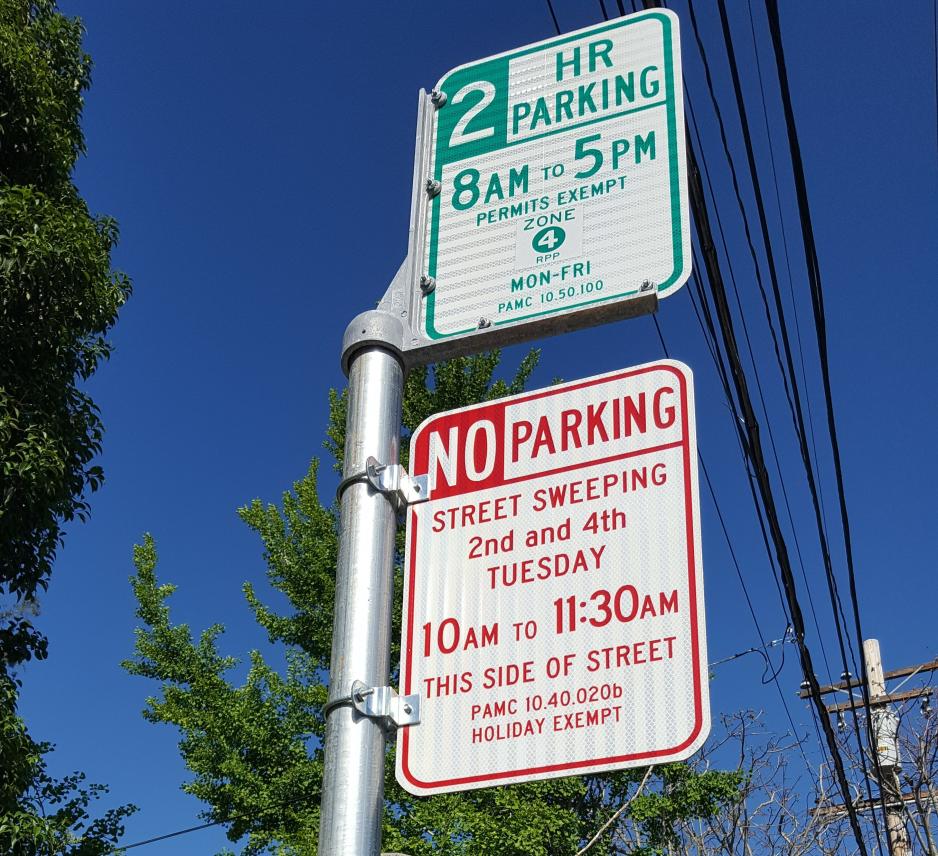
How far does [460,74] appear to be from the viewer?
3.34 metres

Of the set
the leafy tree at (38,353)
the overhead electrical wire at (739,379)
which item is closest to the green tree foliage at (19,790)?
the leafy tree at (38,353)

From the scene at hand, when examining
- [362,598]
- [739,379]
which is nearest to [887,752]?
[739,379]

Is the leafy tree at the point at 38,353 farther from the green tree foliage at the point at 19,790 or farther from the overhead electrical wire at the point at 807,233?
the overhead electrical wire at the point at 807,233

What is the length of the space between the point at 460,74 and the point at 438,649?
1.79 m

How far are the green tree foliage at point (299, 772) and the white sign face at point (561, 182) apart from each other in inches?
402

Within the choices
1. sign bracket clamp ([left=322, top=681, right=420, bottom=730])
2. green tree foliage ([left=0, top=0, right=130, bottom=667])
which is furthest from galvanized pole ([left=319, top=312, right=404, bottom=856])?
green tree foliage ([left=0, top=0, right=130, bottom=667])

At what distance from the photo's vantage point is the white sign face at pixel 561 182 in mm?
2740

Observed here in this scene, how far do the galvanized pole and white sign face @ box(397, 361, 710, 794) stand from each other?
0.14 meters

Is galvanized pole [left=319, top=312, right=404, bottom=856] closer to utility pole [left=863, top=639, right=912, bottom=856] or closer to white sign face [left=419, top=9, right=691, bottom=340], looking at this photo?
white sign face [left=419, top=9, right=691, bottom=340]

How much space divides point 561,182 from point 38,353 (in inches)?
299

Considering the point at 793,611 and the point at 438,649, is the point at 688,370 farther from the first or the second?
the point at 793,611

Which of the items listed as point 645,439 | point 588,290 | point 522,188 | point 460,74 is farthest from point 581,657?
point 460,74

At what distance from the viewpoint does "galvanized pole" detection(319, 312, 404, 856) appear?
204cm

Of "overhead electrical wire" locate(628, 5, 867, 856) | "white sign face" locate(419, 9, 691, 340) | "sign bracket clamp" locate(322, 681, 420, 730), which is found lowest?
"sign bracket clamp" locate(322, 681, 420, 730)
